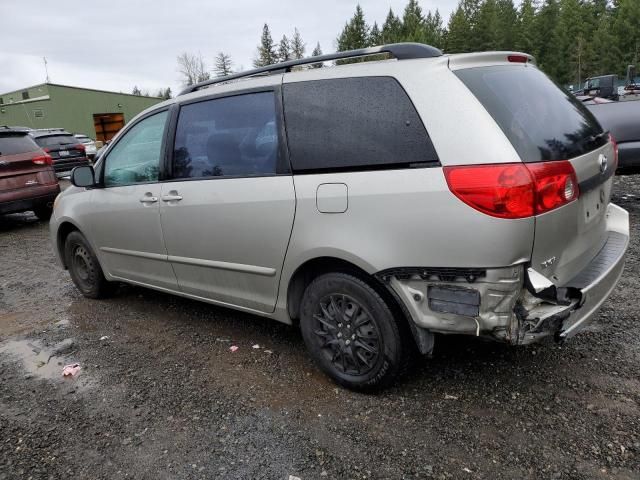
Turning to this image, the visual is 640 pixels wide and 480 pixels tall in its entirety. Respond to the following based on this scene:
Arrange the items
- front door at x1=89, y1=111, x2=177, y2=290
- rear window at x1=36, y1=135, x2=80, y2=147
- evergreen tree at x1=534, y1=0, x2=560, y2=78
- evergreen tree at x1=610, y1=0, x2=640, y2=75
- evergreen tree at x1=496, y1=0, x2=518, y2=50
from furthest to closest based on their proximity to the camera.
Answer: evergreen tree at x1=496, y1=0, x2=518, y2=50, evergreen tree at x1=534, y1=0, x2=560, y2=78, evergreen tree at x1=610, y1=0, x2=640, y2=75, rear window at x1=36, y1=135, x2=80, y2=147, front door at x1=89, y1=111, x2=177, y2=290

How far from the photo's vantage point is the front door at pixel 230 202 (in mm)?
2977

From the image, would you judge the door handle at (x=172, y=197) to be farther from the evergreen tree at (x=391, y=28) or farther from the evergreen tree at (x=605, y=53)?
the evergreen tree at (x=391, y=28)

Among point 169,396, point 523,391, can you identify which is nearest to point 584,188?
point 523,391

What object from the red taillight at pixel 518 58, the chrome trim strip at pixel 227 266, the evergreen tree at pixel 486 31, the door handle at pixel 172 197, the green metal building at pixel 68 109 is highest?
the evergreen tree at pixel 486 31

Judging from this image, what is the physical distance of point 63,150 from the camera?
14711 millimetres

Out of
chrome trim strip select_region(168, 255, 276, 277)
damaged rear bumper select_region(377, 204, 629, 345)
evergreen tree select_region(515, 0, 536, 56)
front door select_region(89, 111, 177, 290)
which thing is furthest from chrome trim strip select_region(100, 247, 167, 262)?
evergreen tree select_region(515, 0, 536, 56)

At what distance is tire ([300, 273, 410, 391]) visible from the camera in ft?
8.62

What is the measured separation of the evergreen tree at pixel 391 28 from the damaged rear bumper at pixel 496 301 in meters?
81.2

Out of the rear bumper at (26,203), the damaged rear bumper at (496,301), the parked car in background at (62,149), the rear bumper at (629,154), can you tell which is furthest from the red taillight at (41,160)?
the rear bumper at (629,154)

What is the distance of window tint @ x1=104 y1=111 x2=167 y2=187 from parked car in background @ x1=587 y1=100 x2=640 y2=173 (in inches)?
199

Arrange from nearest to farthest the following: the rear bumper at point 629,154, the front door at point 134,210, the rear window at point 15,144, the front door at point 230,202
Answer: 1. the front door at point 230,202
2. the front door at point 134,210
3. the rear bumper at point 629,154
4. the rear window at point 15,144

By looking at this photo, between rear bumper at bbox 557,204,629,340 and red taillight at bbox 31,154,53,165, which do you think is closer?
rear bumper at bbox 557,204,629,340

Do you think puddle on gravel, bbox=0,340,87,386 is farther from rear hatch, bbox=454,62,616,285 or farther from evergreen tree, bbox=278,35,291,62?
evergreen tree, bbox=278,35,291,62

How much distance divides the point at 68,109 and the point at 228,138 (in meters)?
39.8
